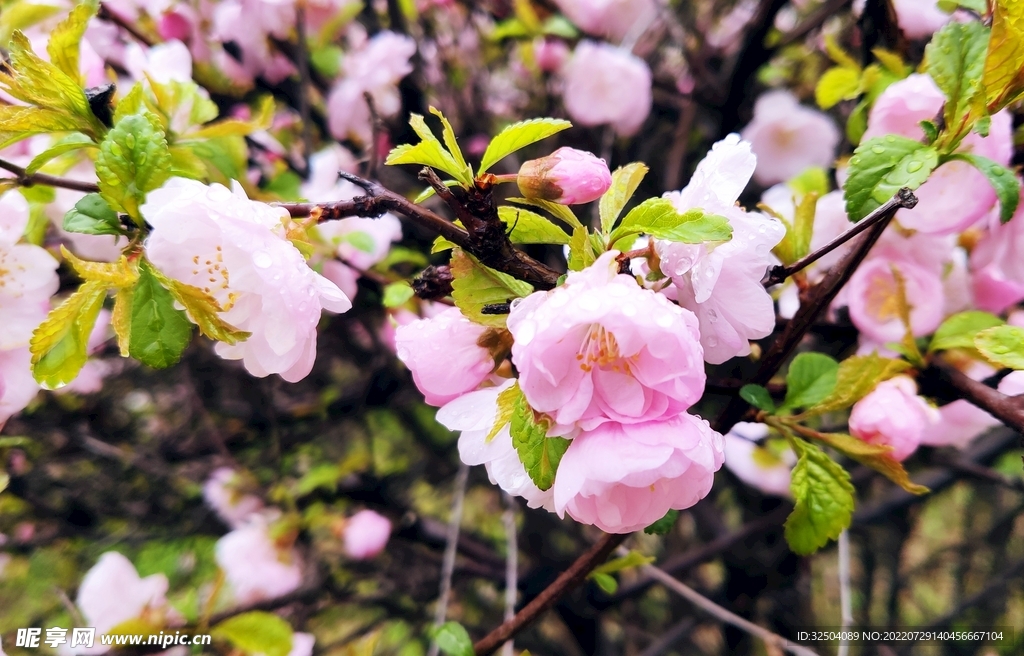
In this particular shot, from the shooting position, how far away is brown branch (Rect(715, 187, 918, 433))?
456 mm

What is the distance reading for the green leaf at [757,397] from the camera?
19.6 inches

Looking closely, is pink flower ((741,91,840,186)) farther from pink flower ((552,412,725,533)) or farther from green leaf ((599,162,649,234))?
pink flower ((552,412,725,533))

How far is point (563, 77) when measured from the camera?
1.50 m

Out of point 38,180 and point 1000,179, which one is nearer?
point 1000,179

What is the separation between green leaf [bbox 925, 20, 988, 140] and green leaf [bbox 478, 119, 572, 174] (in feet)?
0.99

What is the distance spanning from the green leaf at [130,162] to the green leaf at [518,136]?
0.25m

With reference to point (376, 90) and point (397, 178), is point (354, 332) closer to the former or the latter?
point (397, 178)

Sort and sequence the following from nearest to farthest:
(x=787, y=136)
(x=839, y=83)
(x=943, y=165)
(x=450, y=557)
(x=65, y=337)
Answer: (x=65, y=337) < (x=943, y=165) < (x=839, y=83) < (x=450, y=557) < (x=787, y=136)

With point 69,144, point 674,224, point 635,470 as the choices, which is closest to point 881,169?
point 674,224

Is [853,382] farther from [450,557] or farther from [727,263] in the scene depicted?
[450,557]

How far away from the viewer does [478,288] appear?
0.41m

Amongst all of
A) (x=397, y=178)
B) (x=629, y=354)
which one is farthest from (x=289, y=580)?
(x=629, y=354)

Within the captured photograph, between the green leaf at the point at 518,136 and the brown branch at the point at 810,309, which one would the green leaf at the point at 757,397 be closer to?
the brown branch at the point at 810,309

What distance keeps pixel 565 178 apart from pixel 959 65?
1.07ft
